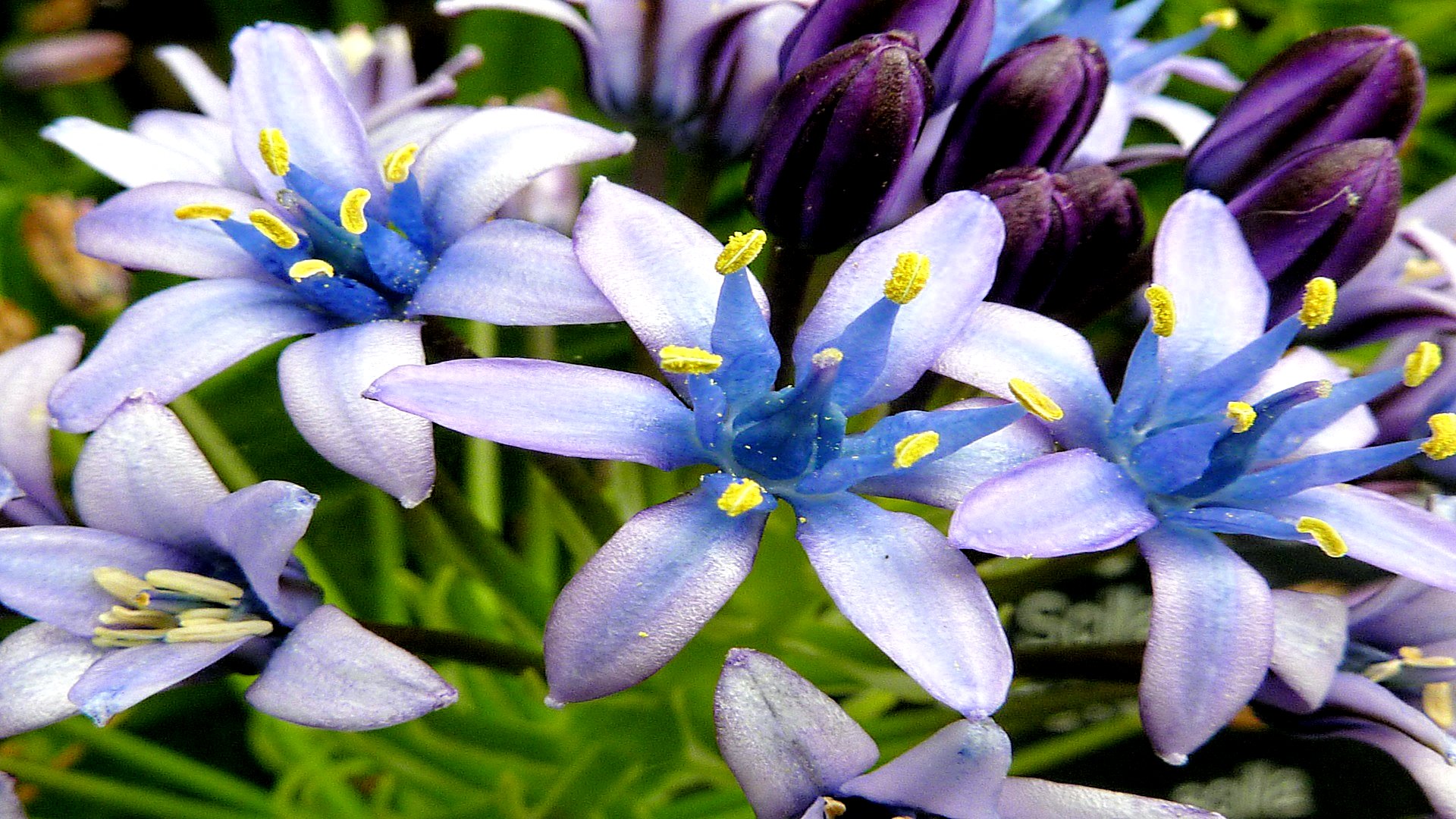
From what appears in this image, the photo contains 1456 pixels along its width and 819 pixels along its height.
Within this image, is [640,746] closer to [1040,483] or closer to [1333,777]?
[1040,483]

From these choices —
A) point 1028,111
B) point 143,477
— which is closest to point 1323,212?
point 1028,111

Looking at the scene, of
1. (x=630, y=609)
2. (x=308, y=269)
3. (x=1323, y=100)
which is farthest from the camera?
(x=1323, y=100)

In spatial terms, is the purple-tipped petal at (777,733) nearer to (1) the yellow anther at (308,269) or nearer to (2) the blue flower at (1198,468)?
(2) the blue flower at (1198,468)

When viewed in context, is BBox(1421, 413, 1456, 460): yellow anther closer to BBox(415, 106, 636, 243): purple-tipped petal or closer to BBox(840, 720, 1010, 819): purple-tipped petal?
BBox(840, 720, 1010, 819): purple-tipped petal

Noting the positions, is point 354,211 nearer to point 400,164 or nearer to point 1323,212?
point 400,164

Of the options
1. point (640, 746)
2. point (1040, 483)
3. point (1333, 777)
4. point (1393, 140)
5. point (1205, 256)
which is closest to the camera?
point (1040, 483)

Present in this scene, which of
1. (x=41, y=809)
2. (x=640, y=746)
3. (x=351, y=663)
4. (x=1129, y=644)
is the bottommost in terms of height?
(x=41, y=809)

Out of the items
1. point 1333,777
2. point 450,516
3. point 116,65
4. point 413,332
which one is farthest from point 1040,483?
point 116,65
